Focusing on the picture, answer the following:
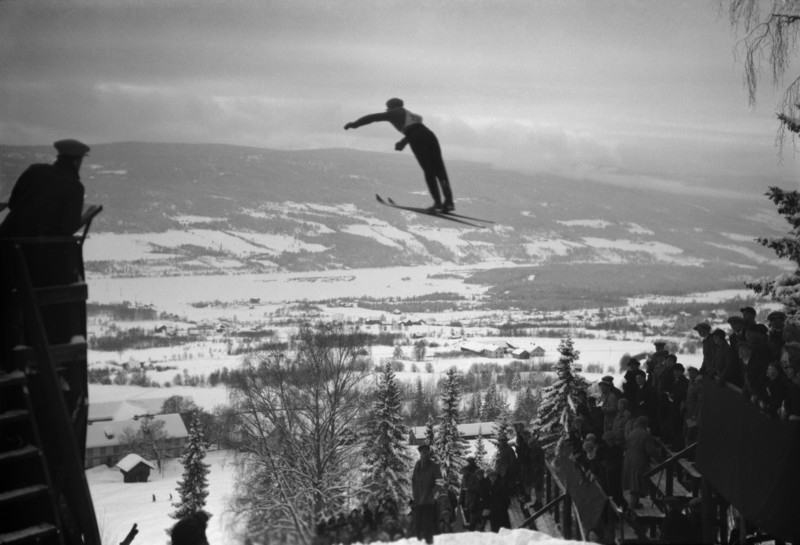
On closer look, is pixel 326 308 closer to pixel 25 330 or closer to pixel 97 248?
pixel 97 248

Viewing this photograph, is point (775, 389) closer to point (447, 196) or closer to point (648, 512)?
point (648, 512)

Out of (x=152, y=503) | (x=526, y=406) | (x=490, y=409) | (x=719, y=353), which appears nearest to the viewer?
(x=719, y=353)

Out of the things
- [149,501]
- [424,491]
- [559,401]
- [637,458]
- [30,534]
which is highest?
[30,534]

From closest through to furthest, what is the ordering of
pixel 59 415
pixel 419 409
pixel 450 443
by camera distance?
pixel 59 415 → pixel 450 443 → pixel 419 409

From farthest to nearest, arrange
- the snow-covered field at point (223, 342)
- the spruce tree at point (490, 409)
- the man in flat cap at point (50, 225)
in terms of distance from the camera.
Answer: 1. the spruce tree at point (490, 409)
2. the snow-covered field at point (223, 342)
3. the man in flat cap at point (50, 225)

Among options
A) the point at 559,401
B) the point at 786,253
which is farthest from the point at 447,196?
the point at 559,401

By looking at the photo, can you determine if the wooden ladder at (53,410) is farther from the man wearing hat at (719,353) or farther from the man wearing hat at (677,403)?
the man wearing hat at (677,403)

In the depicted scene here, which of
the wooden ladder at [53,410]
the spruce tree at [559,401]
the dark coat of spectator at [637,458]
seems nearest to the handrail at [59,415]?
the wooden ladder at [53,410]
